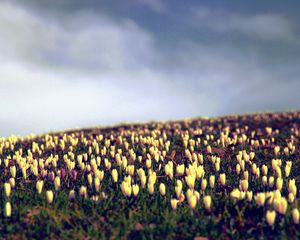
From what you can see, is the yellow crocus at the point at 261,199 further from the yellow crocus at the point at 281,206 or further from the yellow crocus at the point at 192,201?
the yellow crocus at the point at 192,201

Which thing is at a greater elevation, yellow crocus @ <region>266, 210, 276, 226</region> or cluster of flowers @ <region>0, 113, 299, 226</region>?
cluster of flowers @ <region>0, 113, 299, 226</region>

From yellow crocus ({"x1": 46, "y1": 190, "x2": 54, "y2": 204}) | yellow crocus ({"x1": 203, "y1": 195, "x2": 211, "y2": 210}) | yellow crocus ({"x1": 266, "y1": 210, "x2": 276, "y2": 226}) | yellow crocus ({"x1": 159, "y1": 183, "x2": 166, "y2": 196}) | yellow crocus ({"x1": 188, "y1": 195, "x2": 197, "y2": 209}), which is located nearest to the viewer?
yellow crocus ({"x1": 266, "y1": 210, "x2": 276, "y2": 226})

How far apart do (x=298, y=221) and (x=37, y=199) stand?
3.70 m

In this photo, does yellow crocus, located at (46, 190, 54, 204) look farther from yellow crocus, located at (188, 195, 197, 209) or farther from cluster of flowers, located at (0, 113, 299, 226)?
yellow crocus, located at (188, 195, 197, 209)

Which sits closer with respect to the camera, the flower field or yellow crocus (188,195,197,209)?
the flower field

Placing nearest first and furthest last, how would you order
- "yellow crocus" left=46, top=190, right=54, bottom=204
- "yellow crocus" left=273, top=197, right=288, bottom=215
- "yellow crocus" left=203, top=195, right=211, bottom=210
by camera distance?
"yellow crocus" left=273, top=197, right=288, bottom=215 → "yellow crocus" left=203, top=195, right=211, bottom=210 → "yellow crocus" left=46, top=190, right=54, bottom=204

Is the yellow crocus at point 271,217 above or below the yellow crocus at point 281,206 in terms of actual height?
below

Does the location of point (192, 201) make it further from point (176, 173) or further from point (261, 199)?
point (176, 173)

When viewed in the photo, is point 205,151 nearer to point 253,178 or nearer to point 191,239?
point 253,178

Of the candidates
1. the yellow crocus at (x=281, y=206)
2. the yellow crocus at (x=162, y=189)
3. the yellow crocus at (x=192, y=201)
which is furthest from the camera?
the yellow crocus at (x=162, y=189)

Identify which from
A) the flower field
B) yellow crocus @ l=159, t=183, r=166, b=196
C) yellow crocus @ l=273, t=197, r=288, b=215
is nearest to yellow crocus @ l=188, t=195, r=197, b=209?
the flower field

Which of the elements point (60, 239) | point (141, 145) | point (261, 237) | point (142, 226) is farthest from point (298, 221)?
point (141, 145)

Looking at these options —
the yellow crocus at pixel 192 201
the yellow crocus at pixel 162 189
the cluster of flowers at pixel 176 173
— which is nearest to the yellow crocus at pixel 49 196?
the cluster of flowers at pixel 176 173

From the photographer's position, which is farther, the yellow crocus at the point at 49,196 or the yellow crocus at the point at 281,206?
the yellow crocus at the point at 49,196
